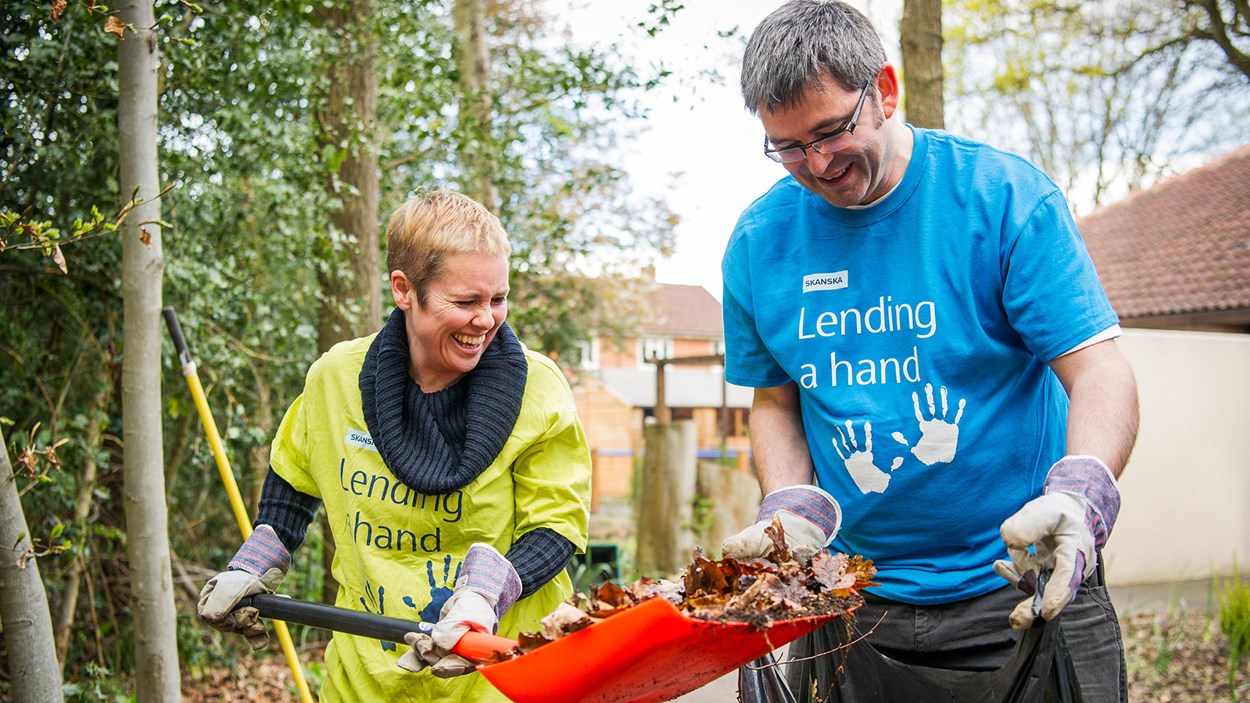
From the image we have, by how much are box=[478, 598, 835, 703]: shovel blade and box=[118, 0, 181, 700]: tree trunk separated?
87.8 inches

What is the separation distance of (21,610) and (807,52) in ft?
8.58

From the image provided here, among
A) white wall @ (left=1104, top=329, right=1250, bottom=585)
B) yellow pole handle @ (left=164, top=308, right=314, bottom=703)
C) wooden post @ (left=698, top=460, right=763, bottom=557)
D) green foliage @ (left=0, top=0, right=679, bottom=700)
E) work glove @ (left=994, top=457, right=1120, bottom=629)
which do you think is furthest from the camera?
wooden post @ (left=698, top=460, right=763, bottom=557)

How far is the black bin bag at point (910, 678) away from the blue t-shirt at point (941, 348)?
0.47 ft

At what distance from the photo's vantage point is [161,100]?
448 centimetres

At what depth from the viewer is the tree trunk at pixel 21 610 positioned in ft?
9.56

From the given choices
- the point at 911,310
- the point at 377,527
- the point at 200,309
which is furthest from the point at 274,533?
the point at 200,309

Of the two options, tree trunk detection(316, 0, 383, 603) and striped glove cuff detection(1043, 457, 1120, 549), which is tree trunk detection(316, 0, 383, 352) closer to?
tree trunk detection(316, 0, 383, 603)

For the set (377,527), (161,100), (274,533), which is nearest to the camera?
(377,527)

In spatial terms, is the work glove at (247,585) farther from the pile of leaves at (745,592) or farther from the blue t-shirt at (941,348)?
the blue t-shirt at (941,348)

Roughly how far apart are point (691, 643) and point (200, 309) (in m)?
3.68

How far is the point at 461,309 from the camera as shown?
218cm

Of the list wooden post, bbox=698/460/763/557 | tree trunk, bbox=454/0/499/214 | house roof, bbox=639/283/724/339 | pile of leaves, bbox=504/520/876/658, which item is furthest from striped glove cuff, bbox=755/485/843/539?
house roof, bbox=639/283/724/339

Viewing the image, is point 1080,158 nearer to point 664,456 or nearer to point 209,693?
point 664,456

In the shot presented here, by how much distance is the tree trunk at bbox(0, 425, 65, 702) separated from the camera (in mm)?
2914
